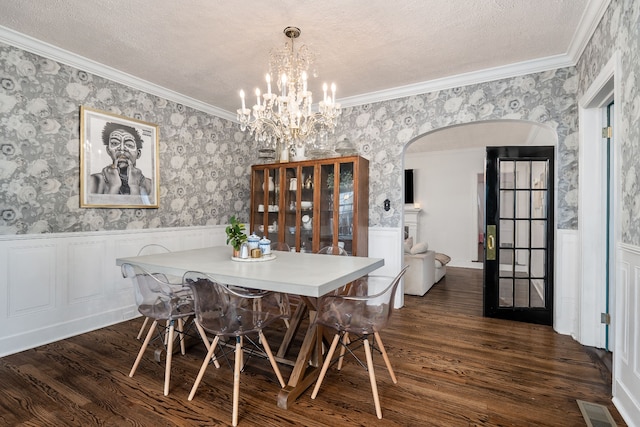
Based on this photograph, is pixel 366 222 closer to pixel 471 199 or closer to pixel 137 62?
pixel 137 62

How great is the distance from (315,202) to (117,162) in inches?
87.2

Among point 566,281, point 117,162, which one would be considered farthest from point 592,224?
point 117,162

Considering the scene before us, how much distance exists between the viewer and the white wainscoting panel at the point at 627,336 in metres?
1.72

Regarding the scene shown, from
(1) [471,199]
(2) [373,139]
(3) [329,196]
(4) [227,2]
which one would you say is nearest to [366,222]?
(3) [329,196]

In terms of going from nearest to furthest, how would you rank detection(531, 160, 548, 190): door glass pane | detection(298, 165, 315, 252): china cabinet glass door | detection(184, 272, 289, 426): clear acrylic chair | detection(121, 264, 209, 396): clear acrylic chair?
1. detection(184, 272, 289, 426): clear acrylic chair
2. detection(121, 264, 209, 396): clear acrylic chair
3. detection(531, 160, 548, 190): door glass pane
4. detection(298, 165, 315, 252): china cabinet glass door

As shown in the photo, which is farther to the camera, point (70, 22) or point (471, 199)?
point (471, 199)

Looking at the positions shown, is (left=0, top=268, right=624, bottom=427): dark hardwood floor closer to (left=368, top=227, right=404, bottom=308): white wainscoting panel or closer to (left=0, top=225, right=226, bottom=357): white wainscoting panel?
(left=0, top=225, right=226, bottom=357): white wainscoting panel

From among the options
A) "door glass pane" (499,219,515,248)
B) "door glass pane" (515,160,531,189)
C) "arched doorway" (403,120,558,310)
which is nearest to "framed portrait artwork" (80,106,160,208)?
"door glass pane" (499,219,515,248)

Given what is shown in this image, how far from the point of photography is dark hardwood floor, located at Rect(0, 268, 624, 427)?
182 cm

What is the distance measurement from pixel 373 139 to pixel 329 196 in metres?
0.92

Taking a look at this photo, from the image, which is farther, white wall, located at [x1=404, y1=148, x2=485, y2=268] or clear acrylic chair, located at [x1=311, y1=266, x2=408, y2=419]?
white wall, located at [x1=404, y1=148, x2=485, y2=268]

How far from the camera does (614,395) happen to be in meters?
1.97

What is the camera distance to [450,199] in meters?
7.20

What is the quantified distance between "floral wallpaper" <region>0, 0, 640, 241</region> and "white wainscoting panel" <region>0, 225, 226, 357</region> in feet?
0.47
